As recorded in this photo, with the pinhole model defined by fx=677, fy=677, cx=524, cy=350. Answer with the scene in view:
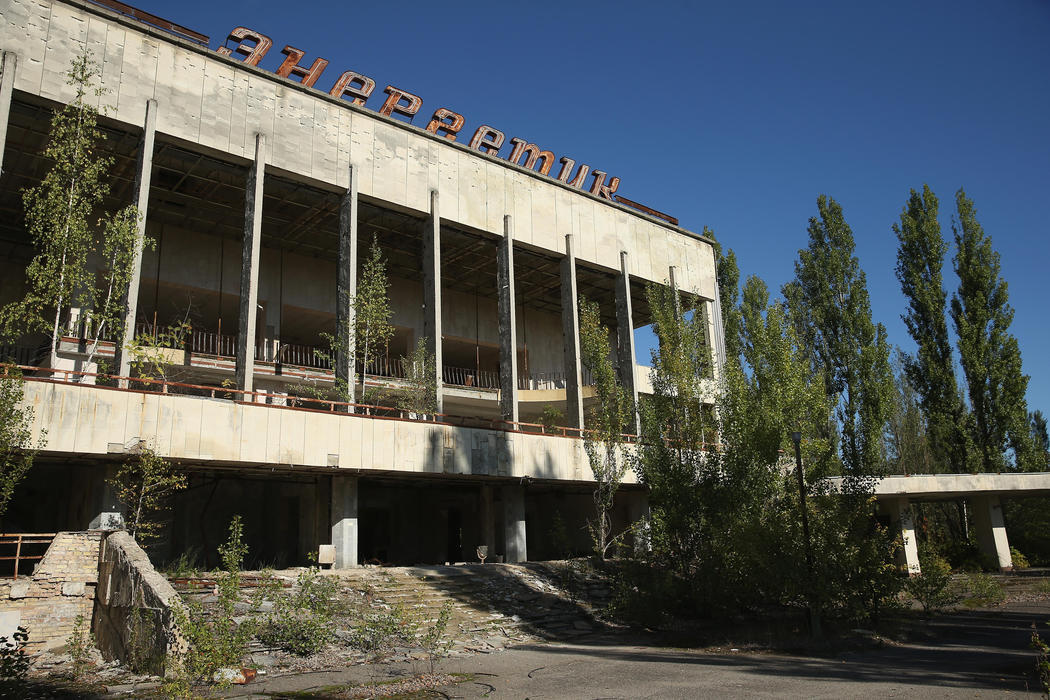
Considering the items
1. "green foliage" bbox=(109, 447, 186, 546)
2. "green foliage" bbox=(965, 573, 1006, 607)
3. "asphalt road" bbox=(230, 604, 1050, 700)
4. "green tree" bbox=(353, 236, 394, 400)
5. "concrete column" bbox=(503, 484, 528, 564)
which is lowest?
"green foliage" bbox=(965, 573, 1006, 607)

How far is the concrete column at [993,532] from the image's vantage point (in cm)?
3039

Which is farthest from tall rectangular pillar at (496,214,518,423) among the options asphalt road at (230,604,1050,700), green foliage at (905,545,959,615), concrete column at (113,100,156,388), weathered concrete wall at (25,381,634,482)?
green foliage at (905,545,959,615)

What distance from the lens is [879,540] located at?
52.6ft

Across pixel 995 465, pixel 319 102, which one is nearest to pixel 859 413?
pixel 995 465

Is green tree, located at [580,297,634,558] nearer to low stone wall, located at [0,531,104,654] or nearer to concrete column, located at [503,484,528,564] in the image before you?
concrete column, located at [503,484,528,564]

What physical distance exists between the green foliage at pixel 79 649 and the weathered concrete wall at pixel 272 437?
431 cm

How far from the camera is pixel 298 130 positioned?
874 inches

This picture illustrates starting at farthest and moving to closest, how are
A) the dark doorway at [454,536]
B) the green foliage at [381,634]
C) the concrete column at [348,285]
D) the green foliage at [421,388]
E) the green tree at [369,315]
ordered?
1. the dark doorway at [454,536]
2. the green foliage at [421,388]
3. the green tree at [369,315]
4. the concrete column at [348,285]
5. the green foliage at [381,634]

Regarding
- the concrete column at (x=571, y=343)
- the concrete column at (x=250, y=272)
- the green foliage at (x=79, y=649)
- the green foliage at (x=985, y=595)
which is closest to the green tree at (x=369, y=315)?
the concrete column at (x=250, y=272)

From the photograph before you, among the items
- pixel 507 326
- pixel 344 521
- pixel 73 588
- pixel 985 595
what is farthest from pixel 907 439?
pixel 73 588

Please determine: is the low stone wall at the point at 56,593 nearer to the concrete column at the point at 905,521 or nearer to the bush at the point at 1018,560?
the concrete column at the point at 905,521

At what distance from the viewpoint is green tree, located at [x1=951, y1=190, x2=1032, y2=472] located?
30844 mm

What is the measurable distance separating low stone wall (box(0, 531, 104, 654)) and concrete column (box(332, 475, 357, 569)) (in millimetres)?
6447

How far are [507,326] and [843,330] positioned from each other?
1588cm
